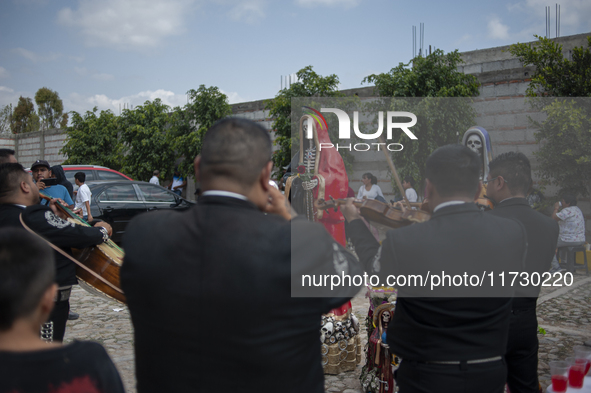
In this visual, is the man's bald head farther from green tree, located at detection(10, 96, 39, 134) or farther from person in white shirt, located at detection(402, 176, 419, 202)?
green tree, located at detection(10, 96, 39, 134)

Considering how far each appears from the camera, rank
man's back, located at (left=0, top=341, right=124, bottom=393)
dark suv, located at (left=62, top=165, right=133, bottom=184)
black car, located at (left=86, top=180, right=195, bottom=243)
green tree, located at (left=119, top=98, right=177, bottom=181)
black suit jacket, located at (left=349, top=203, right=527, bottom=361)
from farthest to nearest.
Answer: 1. green tree, located at (left=119, top=98, right=177, bottom=181)
2. dark suv, located at (left=62, top=165, right=133, bottom=184)
3. black car, located at (left=86, top=180, right=195, bottom=243)
4. black suit jacket, located at (left=349, top=203, right=527, bottom=361)
5. man's back, located at (left=0, top=341, right=124, bottom=393)

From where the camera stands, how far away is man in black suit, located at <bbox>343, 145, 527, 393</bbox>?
6.34 feet

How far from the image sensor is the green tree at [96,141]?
19.8m

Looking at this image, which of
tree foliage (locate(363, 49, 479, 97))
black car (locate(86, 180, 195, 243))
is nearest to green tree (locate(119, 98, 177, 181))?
black car (locate(86, 180, 195, 243))

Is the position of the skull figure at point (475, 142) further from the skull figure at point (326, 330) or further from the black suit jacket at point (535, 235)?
the skull figure at point (326, 330)

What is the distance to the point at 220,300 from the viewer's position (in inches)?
56.4

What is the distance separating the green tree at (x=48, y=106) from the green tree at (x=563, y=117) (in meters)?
40.6

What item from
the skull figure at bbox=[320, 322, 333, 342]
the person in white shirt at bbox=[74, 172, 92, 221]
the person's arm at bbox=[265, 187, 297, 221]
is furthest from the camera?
the person in white shirt at bbox=[74, 172, 92, 221]

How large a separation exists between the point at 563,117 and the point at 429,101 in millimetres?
2670

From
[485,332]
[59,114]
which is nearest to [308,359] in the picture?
[485,332]

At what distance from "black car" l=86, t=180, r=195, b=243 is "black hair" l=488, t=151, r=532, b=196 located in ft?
27.7

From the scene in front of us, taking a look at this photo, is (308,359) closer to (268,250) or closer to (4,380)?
(268,250)

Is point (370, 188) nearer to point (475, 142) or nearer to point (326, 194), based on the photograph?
point (326, 194)

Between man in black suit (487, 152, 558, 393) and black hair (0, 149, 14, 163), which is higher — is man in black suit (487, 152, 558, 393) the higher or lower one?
the lower one
